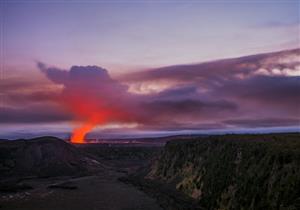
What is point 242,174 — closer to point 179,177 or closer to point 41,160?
point 179,177

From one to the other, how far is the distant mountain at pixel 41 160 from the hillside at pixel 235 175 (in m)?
35.5

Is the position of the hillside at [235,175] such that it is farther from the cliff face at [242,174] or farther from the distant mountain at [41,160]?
the distant mountain at [41,160]

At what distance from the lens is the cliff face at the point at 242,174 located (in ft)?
90.0

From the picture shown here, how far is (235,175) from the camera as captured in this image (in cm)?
3734

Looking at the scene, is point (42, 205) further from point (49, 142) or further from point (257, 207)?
point (49, 142)

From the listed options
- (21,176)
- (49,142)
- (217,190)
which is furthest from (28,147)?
(217,190)

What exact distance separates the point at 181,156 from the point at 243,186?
104 ft

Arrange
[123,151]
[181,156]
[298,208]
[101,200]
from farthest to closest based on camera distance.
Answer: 1. [123,151]
2. [181,156]
3. [101,200]
4. [298,208]

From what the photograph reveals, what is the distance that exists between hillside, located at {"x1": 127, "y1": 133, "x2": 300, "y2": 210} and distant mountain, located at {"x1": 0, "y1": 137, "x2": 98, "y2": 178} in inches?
1396

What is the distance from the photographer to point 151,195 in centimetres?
5450

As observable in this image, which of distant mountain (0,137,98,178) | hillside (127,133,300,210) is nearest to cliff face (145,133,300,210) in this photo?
hillside (127,133,300,210)

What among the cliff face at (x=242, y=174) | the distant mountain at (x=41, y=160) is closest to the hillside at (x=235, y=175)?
the cliff face at (x=242, y=174)

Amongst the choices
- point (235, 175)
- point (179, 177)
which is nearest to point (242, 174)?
point (235, 175)

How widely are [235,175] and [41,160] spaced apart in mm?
71279
